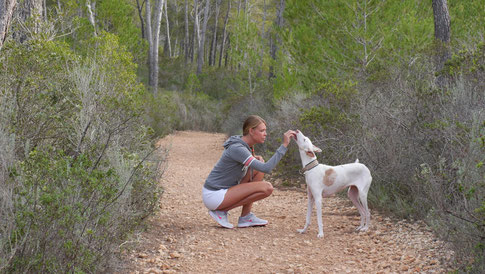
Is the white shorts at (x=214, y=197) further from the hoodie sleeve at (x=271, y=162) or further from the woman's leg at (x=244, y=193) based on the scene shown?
the hoodie sleeve at (x=271, y=162)

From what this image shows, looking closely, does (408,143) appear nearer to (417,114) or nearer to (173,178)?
(417,114)

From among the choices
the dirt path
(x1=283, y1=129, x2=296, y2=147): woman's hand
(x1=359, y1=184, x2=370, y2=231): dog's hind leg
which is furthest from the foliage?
(x1=359, y1=184, x2=370, y2=231): dog's hind leg

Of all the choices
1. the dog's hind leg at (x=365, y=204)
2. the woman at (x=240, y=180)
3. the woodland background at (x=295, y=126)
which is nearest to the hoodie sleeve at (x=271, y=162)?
the woman at (x=240, y=180)

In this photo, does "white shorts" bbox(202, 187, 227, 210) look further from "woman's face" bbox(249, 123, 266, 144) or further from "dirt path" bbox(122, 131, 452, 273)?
"woman's face" bbox(249, 123, 266, 144)

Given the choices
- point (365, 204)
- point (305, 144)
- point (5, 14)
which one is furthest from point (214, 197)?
point (5, 14)

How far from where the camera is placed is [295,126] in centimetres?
880

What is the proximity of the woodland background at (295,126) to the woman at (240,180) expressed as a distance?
2.22 feet

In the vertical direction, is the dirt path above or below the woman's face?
below

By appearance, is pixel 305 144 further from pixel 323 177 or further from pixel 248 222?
pixel 248 222

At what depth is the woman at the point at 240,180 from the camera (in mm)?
4871

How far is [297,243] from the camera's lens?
469 centimetres

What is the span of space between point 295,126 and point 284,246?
444cm

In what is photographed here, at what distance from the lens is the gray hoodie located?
4.79 meters

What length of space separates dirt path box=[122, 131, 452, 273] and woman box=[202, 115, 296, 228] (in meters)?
0.21
